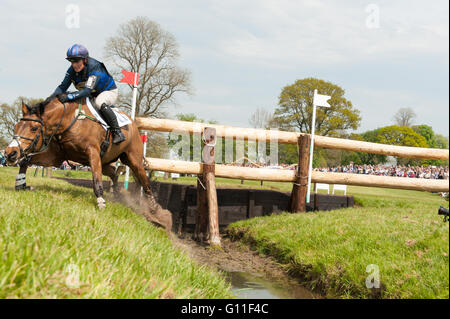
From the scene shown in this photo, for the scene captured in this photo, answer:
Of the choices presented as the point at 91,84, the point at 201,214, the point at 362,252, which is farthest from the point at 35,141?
the point at 362,252

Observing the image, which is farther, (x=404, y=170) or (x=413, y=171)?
(x=413, y=171)

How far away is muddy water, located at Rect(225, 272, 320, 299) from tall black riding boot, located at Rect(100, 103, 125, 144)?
311cm

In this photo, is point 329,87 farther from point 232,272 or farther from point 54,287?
point 54,287

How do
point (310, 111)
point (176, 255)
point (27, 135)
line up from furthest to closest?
point (310, 111) → point (27, 135) → point (176, 255)

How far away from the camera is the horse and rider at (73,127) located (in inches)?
236

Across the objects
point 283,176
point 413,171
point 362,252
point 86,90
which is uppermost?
point 86,90

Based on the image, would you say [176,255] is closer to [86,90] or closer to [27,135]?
[27,135]

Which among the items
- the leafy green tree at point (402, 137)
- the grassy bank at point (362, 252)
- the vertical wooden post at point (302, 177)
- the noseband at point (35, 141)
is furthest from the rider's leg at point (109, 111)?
the leafy green tree at point (402, 137)

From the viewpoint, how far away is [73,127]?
6375 mm

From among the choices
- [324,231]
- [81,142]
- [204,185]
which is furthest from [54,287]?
[204,185]

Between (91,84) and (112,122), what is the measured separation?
0.80m

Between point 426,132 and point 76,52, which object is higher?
point 426,132

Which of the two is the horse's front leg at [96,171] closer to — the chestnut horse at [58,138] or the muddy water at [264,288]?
the chestnut horse at [58,138]

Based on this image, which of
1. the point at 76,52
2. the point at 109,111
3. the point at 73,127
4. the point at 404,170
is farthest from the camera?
the point at 404,170
